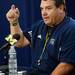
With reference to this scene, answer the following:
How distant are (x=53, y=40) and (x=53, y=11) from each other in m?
0.20

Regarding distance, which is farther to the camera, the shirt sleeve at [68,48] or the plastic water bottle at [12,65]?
the plastic water bottle at [12,65]

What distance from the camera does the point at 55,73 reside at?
6.08 ft

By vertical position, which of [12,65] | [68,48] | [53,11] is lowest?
[12,65]

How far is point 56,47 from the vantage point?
76.9 inches

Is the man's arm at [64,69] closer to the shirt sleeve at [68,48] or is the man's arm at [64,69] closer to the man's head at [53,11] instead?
the shirt sleeve at [68,48]

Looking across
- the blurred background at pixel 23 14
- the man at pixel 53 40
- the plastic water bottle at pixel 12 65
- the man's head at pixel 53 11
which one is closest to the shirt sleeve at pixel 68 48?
the man at pixel 53 40

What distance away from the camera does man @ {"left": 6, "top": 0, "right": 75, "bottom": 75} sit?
186 cm

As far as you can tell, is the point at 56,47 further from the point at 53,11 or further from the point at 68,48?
the point at 53,11

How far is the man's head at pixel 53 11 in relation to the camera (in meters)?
2.00

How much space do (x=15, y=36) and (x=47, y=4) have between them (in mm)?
306

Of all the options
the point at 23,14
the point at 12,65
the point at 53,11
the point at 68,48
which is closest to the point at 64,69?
the point at 68,48

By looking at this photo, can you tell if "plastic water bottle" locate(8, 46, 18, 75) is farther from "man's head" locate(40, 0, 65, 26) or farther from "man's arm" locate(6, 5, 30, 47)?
"man's head" locate(40, 0, 65, 26)

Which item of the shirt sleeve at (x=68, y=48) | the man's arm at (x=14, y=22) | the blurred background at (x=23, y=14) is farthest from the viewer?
the blurred background at (x=23, y=14)

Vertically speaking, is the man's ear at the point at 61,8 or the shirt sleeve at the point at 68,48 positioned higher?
the man's ear at the point at 61,8
